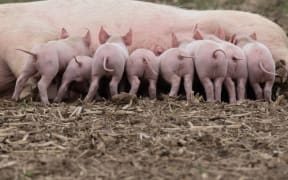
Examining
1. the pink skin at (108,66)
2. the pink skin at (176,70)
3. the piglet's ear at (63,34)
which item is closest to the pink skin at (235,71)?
the pink skin at (176,70)

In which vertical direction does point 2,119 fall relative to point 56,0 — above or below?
below

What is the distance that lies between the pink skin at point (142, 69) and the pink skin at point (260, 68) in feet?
2.40

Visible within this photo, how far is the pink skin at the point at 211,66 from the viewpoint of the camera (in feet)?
17.3

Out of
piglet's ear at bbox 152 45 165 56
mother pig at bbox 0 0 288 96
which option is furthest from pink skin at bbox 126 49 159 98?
mother pig at bbox 0 0 288 96

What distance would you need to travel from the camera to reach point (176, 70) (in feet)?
17.8

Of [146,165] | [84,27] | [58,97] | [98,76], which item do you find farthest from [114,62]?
[146,165]

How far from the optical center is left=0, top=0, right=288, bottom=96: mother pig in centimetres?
603

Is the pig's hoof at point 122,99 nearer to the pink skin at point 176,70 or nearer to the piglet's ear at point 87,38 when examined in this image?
the pink skin at point 176,70

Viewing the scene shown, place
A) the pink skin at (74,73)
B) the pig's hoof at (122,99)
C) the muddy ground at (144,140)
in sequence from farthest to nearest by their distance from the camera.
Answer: the pink skin at (74,73) < the pig's hoof at (122,99) < the muddy ground at (144,140)

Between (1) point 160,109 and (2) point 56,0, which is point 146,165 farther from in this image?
(2) point 56,0

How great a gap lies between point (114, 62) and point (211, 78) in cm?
75

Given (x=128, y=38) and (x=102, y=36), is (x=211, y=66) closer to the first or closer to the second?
(x=128, y=38)

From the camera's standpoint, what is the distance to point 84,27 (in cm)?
621

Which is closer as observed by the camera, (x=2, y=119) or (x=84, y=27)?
(x=2, y=119)
